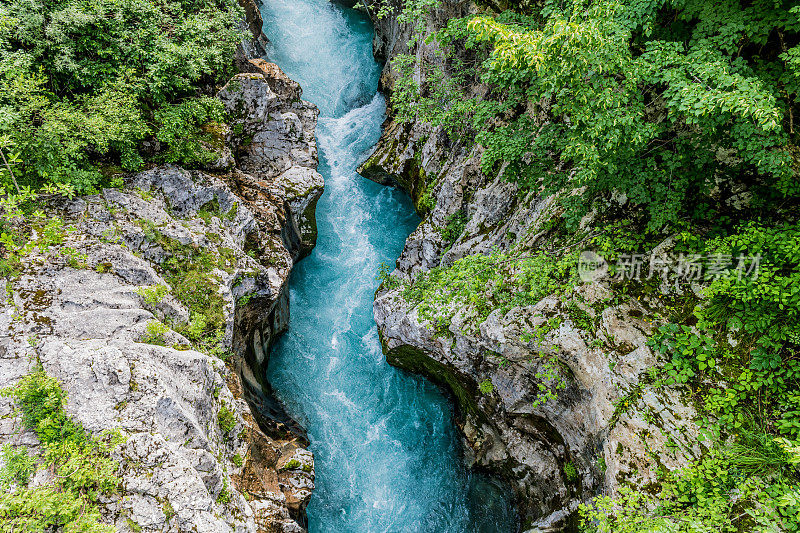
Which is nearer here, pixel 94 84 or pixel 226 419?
pixel 226 419

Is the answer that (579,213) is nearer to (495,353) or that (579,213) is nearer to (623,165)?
(623,165)

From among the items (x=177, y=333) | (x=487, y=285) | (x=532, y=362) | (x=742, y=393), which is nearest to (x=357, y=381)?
(x=487, y=285)

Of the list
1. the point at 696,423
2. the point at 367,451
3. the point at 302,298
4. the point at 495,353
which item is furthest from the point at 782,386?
the point at 302,298

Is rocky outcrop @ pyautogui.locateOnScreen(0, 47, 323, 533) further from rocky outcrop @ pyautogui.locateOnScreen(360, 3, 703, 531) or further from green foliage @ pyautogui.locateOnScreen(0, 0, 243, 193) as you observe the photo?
rocky outcrop @ pyautogui.locateOnScreen(360, 3, 703, 531)

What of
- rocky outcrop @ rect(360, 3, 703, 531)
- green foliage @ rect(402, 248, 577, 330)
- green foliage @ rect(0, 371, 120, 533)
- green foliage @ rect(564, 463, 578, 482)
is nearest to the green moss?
rocky outcrop @ rect(360, 3, 703, 531)

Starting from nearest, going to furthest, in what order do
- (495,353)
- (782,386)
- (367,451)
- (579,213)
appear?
(782,386)
(579,213)
(495,353)
(367,451)

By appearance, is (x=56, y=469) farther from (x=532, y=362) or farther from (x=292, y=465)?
(x=532, y=362)

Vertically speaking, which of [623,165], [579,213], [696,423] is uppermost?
[623,165]

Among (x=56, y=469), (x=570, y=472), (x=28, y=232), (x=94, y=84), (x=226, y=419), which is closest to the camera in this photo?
(x=56, y=469)
